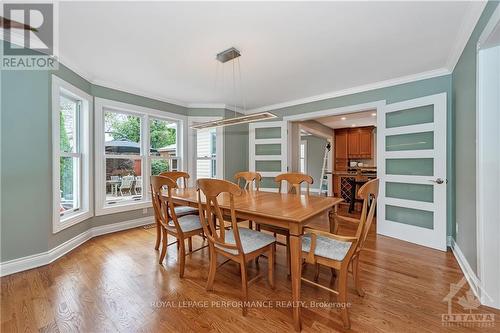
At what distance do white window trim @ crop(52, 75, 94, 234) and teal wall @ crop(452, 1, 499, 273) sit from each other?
4245 millimetres

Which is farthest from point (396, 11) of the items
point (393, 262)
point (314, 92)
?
point (393, 262)

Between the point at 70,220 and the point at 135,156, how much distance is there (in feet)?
4.52

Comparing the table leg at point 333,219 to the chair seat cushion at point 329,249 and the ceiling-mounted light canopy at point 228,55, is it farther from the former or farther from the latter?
the ceiling-mounted light canopy at point 228,55

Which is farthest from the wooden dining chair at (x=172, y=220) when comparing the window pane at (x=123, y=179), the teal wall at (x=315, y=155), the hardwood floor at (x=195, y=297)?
the teal wall at (x=315, y=155)

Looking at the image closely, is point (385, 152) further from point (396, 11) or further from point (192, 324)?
point (192, 324)

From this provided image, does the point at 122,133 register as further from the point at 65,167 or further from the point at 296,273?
the point at 296,273

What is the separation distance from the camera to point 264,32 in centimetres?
208

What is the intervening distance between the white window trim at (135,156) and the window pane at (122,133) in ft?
0.29

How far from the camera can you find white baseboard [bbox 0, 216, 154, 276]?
2.18 meters

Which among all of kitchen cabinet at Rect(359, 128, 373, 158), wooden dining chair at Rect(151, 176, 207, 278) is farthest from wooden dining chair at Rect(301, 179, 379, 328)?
kitchen cabinet at Rect(359, 128, 373, 158)

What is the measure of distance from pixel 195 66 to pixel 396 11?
2.23 m

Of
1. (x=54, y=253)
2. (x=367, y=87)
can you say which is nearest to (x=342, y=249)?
(x=367, y=87)

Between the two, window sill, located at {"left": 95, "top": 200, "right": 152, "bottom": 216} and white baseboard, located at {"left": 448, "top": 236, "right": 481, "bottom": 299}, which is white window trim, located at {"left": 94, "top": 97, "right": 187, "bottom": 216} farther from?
white baseboard, located at {"left": 448, "top": 236, "right": 481, "bottom": 299}

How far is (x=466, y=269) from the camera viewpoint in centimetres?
213
